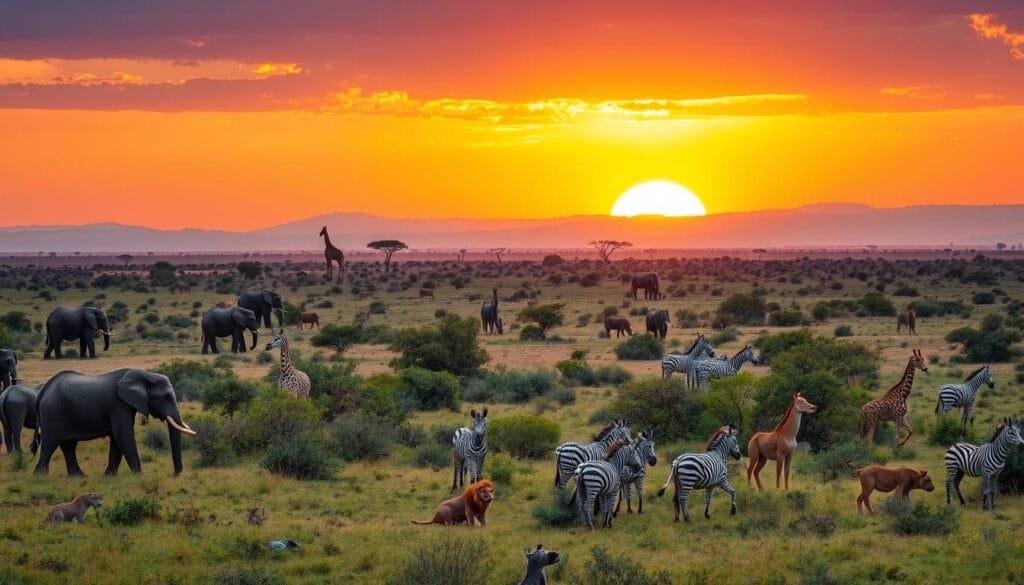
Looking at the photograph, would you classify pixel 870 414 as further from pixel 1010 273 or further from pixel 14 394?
pixel 1010 273

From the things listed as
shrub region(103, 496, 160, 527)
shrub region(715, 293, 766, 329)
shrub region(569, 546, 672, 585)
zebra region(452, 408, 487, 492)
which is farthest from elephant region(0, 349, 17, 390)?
shrub region(715, 293, 766, 329)

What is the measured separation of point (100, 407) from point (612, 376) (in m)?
18.4

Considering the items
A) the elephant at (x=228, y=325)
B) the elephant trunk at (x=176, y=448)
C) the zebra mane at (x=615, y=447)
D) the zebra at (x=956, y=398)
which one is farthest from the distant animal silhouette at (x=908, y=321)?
the elephant trunk at (x=176, y=448)

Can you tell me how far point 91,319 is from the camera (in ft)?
139

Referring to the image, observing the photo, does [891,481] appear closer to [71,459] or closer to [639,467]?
[639,467]

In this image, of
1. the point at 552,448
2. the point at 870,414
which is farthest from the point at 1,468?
the point at 870,414

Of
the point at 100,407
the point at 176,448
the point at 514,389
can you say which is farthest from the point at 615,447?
the point at 514,389

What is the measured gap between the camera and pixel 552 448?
2359 cm

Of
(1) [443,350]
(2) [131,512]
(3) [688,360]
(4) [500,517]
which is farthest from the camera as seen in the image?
(1) [443,350]

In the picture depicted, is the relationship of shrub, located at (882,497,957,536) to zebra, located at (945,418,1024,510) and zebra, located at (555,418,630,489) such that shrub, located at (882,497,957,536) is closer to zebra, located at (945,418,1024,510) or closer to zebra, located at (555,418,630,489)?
zebra, located at (945,418,1024,510)

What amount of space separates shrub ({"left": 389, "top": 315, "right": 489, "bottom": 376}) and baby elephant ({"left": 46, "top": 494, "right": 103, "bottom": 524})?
61.5 ft

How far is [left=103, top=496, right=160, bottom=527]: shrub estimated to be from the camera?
16.7 metres

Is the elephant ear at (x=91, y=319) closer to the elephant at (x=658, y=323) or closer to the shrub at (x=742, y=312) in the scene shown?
the elephant at (x=658, y=323)

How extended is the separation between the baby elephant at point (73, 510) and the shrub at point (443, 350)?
61.5 feet
